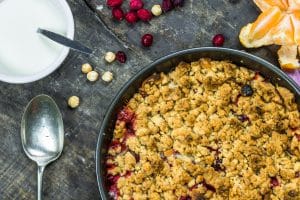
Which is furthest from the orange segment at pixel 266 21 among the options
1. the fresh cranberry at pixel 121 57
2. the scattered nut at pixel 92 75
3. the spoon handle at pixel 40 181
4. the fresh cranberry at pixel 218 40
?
the spoon handle at pixel 40 181

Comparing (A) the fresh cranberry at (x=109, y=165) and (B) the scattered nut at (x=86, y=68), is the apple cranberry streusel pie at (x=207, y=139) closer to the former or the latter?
(A) the fresh cranberry at (x=109, y=165)

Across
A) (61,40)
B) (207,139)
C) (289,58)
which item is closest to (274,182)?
(207,139)

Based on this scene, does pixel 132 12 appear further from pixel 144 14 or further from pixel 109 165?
pixel 109 165

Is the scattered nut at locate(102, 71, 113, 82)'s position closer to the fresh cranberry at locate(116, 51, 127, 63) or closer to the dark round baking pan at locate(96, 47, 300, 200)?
the fresh cranberry at locate(116, 51, 127, 63)

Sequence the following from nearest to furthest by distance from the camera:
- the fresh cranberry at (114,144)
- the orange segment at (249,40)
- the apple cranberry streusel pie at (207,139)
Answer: the apple cranberry streusel pie at (207,139)
the fresh cranberry at (114,144)
the orange segment at (249,40)

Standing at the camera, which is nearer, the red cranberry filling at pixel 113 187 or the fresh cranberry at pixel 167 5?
the red cranberry filling at pixel 113 187
